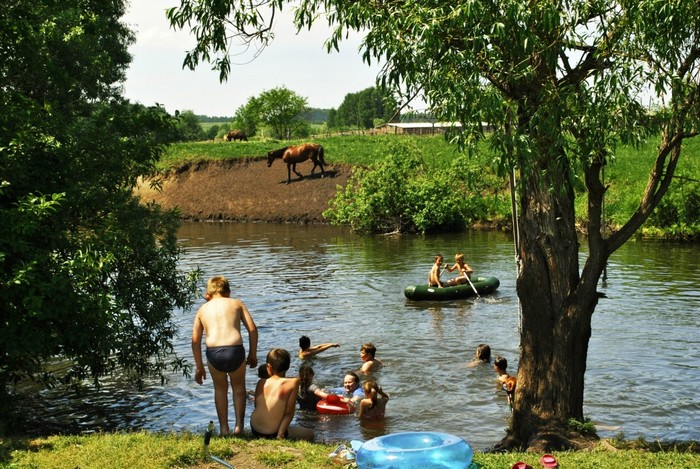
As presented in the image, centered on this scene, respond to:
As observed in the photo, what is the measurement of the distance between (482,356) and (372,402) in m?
4.18

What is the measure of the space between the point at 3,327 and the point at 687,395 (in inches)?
441

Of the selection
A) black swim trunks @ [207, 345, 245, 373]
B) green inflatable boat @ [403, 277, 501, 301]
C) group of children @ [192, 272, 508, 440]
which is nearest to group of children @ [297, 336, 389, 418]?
group of children @ [192, 272, 508, 440]

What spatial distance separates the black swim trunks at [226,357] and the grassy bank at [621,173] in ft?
37.5

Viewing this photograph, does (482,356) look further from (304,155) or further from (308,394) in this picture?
(304,155)

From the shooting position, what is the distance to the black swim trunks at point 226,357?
32.4ft

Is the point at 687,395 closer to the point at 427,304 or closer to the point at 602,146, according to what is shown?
the point at 602,146

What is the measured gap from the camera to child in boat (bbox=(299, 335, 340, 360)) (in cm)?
1852

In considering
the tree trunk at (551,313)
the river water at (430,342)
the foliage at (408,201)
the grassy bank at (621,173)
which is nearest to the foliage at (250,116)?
the grassy bank at (621,173)

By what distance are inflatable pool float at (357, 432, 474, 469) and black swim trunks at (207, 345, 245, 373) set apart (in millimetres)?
2470

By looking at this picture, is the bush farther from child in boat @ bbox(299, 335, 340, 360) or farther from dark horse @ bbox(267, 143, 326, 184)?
child in boat @ bbox(299, 335, 340, 360)

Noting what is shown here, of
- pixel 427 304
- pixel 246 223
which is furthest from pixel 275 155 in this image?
pixel 427 304

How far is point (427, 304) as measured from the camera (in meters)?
25.1

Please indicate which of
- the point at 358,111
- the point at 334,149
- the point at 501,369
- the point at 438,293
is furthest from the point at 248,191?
the point at 358,111

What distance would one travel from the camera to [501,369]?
1583cm
